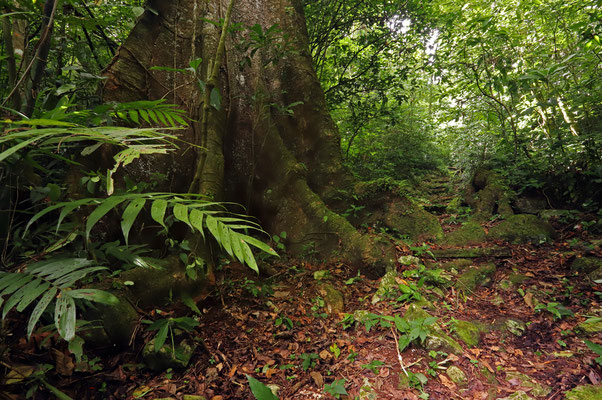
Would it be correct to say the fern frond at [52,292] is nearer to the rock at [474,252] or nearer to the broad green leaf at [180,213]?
the broad green leaf at [180,213]

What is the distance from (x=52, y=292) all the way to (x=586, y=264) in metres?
4.55

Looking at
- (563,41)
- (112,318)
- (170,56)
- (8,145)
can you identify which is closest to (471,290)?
(112,318)

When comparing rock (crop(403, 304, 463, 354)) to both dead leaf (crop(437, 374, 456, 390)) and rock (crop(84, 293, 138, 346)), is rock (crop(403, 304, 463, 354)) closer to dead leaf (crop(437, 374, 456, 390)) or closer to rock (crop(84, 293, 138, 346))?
dead leaf (crop(437, 374, 456, 390))

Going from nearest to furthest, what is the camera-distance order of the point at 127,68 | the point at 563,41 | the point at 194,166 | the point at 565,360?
1. the point at 565,360
2. the point at 127,68
3. the point at 194,166
4. the point at 563,41

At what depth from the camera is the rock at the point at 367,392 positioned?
5.95ft

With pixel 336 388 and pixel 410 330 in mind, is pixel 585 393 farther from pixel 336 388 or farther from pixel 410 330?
pixel 336 388

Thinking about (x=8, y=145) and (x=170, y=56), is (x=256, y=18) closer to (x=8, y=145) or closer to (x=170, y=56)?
(x=170, y=56)

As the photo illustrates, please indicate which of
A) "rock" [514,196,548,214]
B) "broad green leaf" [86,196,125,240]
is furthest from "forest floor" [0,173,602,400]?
"broad green leaf" [86,196,125,240]

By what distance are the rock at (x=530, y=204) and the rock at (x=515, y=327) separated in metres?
2.98

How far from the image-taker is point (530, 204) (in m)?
4.77

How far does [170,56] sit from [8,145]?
112 inches

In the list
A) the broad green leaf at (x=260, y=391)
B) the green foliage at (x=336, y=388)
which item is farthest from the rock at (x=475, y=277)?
the broad green leaf at (x=260, y=391)

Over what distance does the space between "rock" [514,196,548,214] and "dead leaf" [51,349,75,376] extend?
6.07 metres

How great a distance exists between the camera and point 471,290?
3.09 metres
